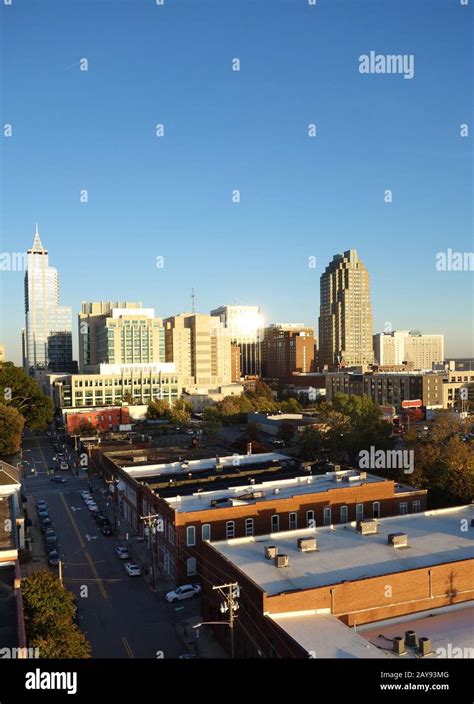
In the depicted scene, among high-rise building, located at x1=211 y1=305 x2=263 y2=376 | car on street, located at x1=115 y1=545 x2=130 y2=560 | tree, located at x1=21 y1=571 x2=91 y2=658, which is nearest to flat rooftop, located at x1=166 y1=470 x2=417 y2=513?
car on street, located at x1=115 y1=545 x2=130 y2=560

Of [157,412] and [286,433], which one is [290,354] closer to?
[157,412]

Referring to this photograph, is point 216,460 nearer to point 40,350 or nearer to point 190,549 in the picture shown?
point 190,549

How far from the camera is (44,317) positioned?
461 feet

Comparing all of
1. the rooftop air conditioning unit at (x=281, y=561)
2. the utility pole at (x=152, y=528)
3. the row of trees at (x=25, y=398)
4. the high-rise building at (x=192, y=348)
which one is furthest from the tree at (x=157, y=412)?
the rooftop air conditioning unit at (x=281, y=561)

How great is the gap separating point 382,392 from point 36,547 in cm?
6064

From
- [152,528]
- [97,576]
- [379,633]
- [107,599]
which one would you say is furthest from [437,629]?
[97,576]

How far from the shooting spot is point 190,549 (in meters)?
19.4

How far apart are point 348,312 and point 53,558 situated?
102m

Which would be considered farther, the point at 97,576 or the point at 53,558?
the point at 53,558

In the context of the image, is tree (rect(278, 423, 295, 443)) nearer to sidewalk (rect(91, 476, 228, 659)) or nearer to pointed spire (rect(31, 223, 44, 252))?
sidewalk (rect(91, 476, 228, 659))

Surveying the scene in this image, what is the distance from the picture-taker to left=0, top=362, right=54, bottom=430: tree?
4988cm

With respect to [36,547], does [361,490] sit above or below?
above

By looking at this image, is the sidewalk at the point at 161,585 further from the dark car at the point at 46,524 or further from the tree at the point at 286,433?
the tree at the point at 286,433
